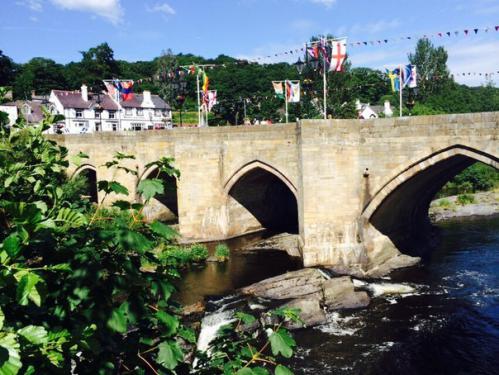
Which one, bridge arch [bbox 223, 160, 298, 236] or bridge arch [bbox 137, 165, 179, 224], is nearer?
bridge arch [bbox 223, 160, 298, 236]

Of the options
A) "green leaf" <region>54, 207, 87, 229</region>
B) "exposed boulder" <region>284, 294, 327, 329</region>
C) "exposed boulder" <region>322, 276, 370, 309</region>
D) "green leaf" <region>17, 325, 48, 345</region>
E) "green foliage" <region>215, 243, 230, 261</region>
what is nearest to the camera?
"green leaf" <region>17, 325, 48, 345</region>

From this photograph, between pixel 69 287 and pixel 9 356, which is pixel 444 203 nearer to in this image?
pixel 69 287

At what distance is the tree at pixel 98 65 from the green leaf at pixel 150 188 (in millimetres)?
91038

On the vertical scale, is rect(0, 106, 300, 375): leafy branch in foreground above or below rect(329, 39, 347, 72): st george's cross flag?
below

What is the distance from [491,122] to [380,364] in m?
11.6

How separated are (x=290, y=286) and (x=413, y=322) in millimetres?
5456

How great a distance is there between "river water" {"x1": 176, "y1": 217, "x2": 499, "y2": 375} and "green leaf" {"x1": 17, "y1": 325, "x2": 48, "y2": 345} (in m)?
13.2

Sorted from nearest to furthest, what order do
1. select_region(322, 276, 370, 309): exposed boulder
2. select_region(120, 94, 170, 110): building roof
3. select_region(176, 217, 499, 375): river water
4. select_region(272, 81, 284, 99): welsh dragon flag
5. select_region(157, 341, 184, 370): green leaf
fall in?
select_region(157, 341, 184, 370): green leaf → select_region(176, 217, 499, 375): river water → select_region(322, 276, 370, 309): exposed boulder → select_region(272, 81, 284, 99): welsh dragon flag → select_region(120, 94, 170, 110): building roof

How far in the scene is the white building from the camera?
6394 centimetres

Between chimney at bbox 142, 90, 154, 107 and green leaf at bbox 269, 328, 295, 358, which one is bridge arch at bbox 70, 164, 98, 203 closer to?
chimney at bbox 142, 90, 154, 107

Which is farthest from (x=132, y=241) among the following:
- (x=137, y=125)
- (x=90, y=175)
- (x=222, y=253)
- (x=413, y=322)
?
(x=137, y=125)

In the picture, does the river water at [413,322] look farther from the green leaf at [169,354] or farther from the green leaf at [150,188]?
the green leaf at [150,188]

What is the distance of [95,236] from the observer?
4.00m

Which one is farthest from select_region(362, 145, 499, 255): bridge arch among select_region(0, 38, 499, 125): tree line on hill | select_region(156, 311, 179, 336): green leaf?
select_region(0, 38, 499, 125): tree line on hill
